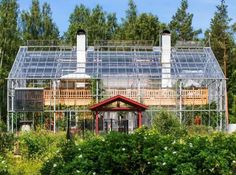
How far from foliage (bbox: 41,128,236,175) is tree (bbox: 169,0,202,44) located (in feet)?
152

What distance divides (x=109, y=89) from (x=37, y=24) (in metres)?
21.9

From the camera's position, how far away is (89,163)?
9430 millimetres

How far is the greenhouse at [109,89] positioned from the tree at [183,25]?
20.4 meters

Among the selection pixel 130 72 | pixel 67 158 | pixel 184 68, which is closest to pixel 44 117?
pixel 130 72

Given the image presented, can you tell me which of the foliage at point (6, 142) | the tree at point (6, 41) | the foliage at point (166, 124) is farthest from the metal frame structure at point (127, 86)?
the foliage at point (6, 142)

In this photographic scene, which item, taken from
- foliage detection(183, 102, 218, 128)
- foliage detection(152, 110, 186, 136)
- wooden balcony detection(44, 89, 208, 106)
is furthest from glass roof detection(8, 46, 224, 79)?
foliage detection(152, 110, 186, 136)

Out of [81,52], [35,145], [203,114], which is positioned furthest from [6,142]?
[81,52]

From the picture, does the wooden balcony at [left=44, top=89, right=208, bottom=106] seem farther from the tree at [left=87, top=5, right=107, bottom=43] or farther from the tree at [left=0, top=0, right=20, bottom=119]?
the tree at [left=87, top=5, right=107, bottom=43]

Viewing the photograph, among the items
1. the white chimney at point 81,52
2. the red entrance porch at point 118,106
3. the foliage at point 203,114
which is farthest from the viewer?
the white chimney at point 81,52

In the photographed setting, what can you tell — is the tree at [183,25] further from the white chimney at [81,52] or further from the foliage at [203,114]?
the foliage at [203,114]

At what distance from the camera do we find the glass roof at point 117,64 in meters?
33.5

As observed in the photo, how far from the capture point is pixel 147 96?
32906 mm

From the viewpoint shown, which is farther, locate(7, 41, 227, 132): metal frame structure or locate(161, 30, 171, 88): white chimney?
locate(161, 30, 171, 88): white chimney

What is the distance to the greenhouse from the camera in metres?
31.5
